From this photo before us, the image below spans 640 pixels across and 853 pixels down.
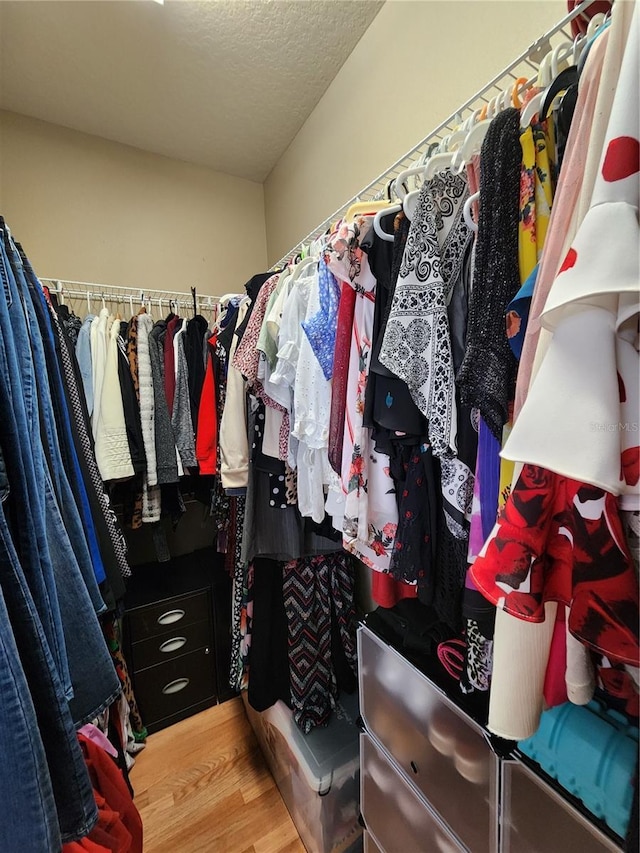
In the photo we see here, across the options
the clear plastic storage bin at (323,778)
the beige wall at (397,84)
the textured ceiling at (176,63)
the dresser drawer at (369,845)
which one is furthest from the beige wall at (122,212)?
the dresser drawer at (369,845)

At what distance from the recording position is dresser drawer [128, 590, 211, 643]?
4.79 feet

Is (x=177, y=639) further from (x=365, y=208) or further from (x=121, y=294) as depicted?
(x=365, y=208)

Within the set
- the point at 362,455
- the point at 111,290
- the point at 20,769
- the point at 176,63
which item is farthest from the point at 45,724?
the point at 176,63

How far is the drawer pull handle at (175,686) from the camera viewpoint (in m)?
1.56

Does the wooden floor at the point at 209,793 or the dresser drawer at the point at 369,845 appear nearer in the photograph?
the dresser drawer at the point at 369,845

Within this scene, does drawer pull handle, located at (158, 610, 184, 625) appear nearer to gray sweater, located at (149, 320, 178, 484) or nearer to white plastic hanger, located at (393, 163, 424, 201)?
gray sweater, located at (149, 320, 178, 484)

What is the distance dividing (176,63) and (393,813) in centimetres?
255

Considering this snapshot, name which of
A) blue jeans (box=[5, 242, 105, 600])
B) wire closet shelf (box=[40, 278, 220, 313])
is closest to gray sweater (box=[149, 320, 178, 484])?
wire closet shelf (box=[40, 278, 220, 313])

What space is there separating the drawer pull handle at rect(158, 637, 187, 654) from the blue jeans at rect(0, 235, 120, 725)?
1.03 metres

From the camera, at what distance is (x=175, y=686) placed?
5.18ft

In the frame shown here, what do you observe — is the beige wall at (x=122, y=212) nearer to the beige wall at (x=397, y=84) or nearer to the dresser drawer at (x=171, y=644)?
the beige wall at (x=397, y=84)

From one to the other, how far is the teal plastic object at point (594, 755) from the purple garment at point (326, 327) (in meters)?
0.69

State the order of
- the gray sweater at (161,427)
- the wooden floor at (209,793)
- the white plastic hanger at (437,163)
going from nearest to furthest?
the white plastic hanger at (437,163) < the wooden floor at (209,793) < the gray sweater at (161,427)

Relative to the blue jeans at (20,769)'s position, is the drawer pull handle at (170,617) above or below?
below
